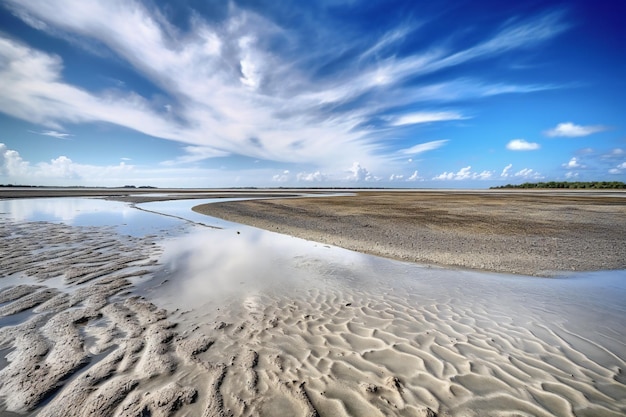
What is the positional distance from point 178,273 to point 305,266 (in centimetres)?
418

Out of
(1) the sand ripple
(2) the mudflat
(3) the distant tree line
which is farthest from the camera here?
(3) the distant tree line

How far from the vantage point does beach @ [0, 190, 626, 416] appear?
11.2ft

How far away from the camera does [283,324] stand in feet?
17.8

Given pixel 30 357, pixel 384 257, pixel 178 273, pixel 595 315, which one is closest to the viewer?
pixel 30 357

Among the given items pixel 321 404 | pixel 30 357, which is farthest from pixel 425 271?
pixel 30 357

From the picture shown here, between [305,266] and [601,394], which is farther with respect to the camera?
[305,266]

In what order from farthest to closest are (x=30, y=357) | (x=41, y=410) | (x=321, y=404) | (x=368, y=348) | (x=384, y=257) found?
1. (x=384, y=257)
2. (x=368, y=348)
3. (x=30, y=357)
4. (x=321, y=404)
5. (x=41, y=410)

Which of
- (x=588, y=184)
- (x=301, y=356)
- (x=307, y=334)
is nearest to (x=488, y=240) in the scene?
(x=307, y=334)

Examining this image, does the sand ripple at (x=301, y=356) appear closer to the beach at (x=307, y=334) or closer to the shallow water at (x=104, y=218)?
the beach at (x=307, y=334)

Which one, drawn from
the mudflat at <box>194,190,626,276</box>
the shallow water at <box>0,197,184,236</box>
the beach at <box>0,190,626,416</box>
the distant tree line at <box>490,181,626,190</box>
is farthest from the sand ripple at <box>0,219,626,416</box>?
the distant tree line at <box>490,181,626,190</box>

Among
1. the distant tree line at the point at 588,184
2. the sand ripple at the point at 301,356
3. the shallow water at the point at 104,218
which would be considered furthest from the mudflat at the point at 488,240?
the distant tree line at the point at 588,184

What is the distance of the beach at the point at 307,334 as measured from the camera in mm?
3408

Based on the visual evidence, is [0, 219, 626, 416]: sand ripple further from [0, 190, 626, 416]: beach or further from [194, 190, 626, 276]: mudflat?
[194, 190, 626, 276]: mudflat

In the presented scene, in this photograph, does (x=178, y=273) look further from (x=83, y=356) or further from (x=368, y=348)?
(x=368, y=348)
